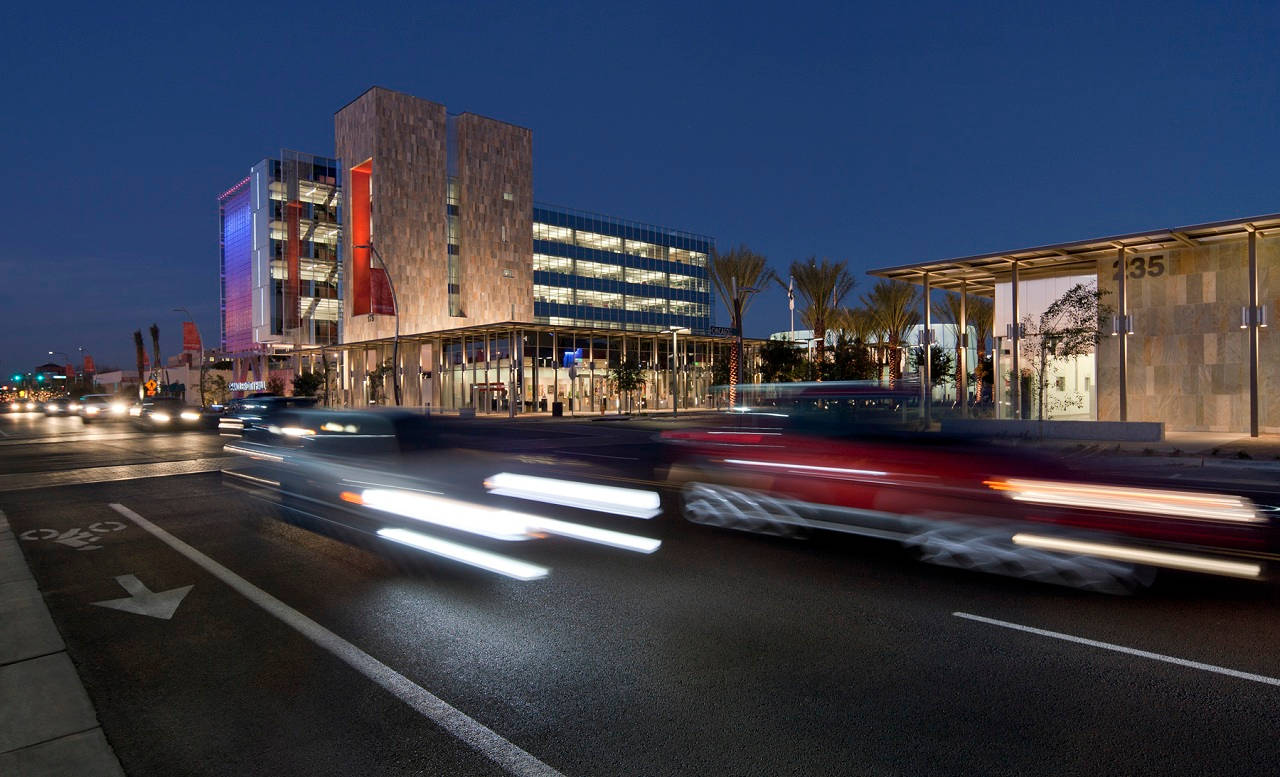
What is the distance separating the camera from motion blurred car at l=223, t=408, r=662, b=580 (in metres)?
9.25

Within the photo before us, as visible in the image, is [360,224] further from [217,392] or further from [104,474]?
[104,474]

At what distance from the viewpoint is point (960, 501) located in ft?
23.6

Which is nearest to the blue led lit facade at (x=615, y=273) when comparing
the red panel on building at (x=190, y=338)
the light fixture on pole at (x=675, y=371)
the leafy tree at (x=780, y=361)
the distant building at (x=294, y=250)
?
the light fixture on pole at (x=675, y=371)

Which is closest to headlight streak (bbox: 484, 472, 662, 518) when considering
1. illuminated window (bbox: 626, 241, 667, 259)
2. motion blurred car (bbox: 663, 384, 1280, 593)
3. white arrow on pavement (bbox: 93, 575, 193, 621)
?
motion blurred car (bbox: 663, 384, 1280, 593)

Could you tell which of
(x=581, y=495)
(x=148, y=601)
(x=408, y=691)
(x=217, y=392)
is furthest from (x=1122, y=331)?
(x=217, y=392)

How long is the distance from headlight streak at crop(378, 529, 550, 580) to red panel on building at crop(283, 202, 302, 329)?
8593 cm

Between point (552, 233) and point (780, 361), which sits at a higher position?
point (552, 233)

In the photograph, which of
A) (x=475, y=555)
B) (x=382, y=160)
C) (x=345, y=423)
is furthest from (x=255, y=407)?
(x=382, y=160)

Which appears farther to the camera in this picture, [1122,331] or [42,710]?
[1122,331]

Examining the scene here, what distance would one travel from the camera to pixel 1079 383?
36156 millimetres

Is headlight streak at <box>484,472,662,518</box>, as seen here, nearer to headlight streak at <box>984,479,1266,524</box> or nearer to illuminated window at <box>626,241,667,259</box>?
headlight streak at <box>984,479,1266,524</box>

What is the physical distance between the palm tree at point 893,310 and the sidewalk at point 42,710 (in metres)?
56.2

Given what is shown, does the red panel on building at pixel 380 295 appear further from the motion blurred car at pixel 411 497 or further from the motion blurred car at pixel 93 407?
the motion blurred car at pixel 411 497

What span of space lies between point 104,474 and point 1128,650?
2004cm
